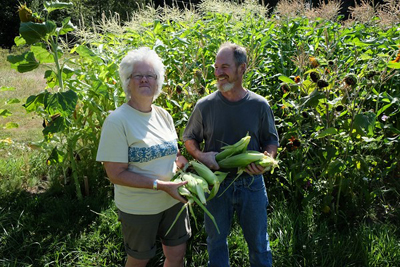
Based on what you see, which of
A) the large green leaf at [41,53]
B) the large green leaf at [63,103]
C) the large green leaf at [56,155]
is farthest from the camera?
the large green leaf at [56,155]

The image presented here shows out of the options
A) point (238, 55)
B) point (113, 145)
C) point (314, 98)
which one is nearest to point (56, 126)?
point (113, 145)

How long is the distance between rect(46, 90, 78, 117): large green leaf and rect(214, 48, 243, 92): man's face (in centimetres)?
140

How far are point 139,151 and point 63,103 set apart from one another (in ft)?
3.94

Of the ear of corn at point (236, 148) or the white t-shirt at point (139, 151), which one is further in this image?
the ear of corn at point (236, 148)

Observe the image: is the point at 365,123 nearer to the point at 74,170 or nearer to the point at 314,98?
the point at 314,98

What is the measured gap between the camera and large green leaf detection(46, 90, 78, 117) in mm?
3148

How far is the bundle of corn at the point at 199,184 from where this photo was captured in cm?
221

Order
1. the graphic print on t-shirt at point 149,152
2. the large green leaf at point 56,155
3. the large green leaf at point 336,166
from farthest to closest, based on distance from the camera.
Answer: the large green leaf at point 56,155 → the large green leaf at point 336,166 → the graphic print on t-shirt at point 149,152

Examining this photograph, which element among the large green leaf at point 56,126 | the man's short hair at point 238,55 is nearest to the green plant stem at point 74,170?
the large green leaf at point 56,126

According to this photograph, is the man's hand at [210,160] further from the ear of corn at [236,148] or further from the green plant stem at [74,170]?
the green plant stem at [74,170]

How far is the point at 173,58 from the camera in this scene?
4133 millimetres

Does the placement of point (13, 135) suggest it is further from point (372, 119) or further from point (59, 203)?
point (372, 119)

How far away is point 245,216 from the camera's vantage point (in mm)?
2609

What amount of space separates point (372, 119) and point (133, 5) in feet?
58.9
